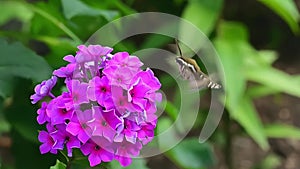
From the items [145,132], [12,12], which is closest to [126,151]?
[145,132]

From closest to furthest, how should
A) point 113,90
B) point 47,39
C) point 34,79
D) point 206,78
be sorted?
point 113,90, point 206,78, point 34,79, point 47,39

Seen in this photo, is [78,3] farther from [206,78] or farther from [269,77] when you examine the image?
[269,77]

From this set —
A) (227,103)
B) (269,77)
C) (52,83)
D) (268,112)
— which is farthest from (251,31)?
(52,83)

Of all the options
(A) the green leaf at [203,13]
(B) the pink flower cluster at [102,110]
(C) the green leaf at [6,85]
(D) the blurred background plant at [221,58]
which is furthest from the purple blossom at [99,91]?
(A) the green leaf at [203,13]

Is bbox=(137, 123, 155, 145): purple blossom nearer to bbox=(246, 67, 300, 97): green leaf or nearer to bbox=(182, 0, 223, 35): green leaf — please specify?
bbox=(182, 0, 223, 35): green leaf

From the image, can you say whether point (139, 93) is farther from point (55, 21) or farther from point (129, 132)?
point (55, 21)

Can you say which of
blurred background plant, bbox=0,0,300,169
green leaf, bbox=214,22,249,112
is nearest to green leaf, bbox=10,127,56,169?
blurred background plant, bbox=0,0,300,169

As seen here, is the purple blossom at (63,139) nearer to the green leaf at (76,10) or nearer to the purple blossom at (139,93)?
the purple blossom at (139,93)
